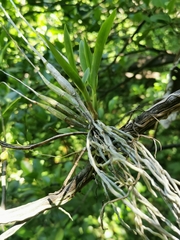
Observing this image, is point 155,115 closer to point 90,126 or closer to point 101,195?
point 90,126

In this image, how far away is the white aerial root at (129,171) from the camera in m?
0.40

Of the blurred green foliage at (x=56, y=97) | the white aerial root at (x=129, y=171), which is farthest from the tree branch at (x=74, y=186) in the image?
the blurred green foliage at (x=56, y=97)

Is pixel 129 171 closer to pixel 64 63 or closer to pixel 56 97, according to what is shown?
pixel 64 63

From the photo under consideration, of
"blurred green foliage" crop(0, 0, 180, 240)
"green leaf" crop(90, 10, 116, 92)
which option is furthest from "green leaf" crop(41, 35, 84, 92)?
"blurred green foliage" crop(0, 0, 180, 240)

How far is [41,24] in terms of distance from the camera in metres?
1.29

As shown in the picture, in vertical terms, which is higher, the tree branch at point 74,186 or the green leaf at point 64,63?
the green leaf at point 64,63

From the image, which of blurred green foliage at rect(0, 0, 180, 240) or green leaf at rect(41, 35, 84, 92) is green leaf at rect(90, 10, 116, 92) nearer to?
green leaf at rect(41, 35, 84, 92)

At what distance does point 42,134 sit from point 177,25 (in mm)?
564

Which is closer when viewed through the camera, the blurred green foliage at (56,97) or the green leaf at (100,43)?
the green leaf at (100,43)

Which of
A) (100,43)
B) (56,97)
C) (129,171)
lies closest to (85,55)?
(100,43)

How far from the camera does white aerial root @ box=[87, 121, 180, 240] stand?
15.9 inches

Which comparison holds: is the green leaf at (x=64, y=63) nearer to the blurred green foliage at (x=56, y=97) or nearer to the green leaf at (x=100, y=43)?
the green leaf at (x=100, y=43)

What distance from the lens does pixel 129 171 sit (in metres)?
0.48

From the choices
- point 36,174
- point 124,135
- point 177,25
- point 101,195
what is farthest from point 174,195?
point 101,195
